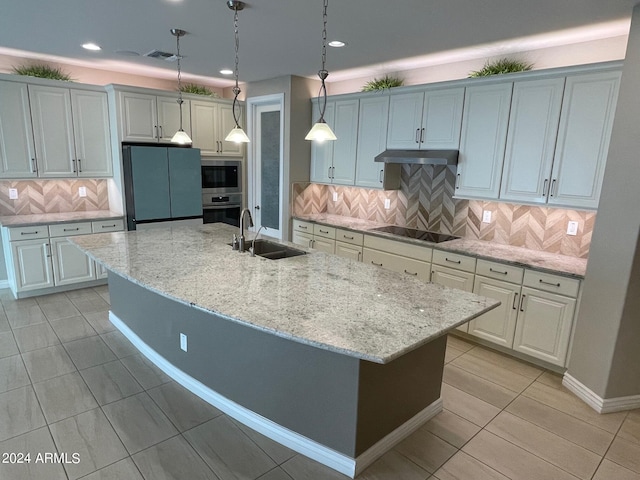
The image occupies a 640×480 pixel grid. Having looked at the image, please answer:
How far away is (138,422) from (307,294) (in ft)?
4.52

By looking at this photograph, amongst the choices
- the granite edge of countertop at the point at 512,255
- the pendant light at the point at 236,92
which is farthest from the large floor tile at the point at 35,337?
the granite edge of countertop at the point at 512,255

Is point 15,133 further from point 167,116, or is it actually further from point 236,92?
point 236,92

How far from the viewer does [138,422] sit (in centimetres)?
242

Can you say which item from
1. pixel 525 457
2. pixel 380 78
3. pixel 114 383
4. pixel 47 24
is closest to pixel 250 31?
pixel 47 24

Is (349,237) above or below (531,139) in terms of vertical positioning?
below

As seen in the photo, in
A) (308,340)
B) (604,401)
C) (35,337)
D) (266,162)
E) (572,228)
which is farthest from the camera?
(266,162)

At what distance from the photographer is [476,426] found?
2.51 m

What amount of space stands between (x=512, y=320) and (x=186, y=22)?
3.59 meters

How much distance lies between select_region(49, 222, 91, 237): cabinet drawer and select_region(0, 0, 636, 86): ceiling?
185cm

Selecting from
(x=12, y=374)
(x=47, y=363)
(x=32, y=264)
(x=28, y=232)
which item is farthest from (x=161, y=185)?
(x=12, y=374)

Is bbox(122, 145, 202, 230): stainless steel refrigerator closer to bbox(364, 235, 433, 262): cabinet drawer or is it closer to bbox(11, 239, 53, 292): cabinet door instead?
bbox(11, 239, 53, 292): cabinet door

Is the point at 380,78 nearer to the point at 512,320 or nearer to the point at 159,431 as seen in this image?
the point at 512,320

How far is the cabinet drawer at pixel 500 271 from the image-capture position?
10.5ft

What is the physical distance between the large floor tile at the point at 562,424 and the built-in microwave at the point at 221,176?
437cm
